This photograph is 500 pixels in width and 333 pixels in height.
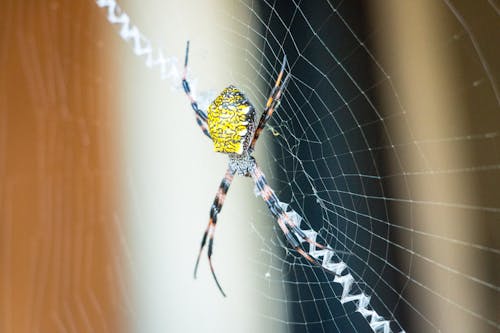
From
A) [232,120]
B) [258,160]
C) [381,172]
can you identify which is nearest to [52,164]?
[258,160]

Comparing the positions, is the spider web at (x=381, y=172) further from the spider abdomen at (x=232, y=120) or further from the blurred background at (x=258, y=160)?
the spider abdomen at (x=232, y=120)

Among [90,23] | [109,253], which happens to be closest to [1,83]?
[90,23]

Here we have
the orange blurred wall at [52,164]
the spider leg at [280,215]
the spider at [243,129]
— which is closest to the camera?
the spider at [243,129]

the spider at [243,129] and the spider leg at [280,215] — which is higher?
the spider at [243,129]

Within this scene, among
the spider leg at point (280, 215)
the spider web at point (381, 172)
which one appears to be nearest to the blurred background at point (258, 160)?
the spider web at point (381, 172)

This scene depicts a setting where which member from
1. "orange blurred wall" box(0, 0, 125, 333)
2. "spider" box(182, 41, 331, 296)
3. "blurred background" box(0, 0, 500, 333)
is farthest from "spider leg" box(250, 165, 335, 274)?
"orange blurred wall" box(0, 0, 125, 333)

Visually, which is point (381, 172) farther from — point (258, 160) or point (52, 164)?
point (52, 164)

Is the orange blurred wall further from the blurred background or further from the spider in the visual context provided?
the spider
